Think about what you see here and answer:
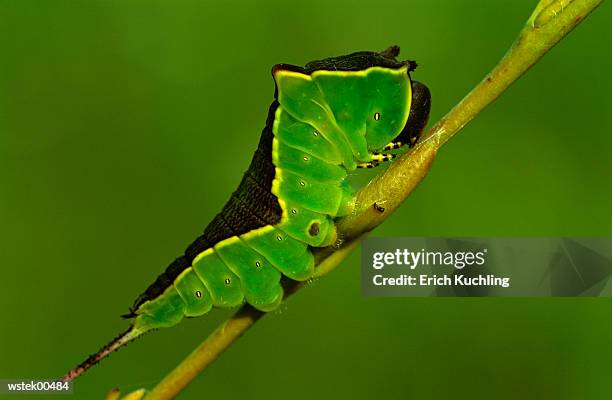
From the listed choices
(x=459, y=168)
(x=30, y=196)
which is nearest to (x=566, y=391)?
(x=459, y=168)

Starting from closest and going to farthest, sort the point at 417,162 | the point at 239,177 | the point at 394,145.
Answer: the point at 417,162 → the point at 394,145 → the point at 239,177

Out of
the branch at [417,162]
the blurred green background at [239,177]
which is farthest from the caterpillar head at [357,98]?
the blurred green background at [239,177]

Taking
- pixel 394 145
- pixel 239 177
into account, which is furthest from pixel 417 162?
pixel 239 177

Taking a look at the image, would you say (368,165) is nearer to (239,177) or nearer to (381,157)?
(381,157)

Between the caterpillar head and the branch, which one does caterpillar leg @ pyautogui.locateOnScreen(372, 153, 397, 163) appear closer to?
the caterpillar head

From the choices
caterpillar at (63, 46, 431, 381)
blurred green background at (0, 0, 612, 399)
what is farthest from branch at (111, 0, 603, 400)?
blurred green background at (0, 0, 612, 399)
